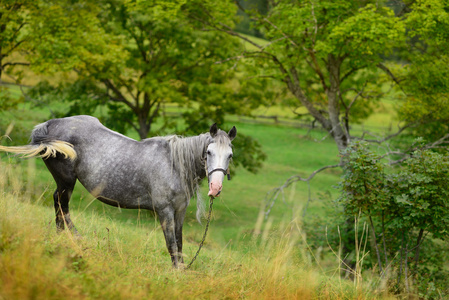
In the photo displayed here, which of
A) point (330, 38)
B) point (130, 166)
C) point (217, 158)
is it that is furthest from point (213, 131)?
point (330, 38)

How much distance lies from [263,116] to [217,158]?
10858 millimetres

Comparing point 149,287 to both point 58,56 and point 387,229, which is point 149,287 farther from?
point 58,56

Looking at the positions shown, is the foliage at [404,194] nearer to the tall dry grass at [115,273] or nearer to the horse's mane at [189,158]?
the tall dry grass at [115,273]

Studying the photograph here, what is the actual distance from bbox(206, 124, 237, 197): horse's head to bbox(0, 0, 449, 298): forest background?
109 cm

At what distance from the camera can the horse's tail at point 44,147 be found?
16.3ft

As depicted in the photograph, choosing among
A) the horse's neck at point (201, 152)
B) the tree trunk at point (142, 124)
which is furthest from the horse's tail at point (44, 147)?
the tree trunk at point (142, 124)

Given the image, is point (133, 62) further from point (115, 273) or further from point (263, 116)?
point (115, 273)

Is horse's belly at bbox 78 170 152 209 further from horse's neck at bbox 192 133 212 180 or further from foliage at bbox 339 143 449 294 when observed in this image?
foliage at bbox 339 143 449 294

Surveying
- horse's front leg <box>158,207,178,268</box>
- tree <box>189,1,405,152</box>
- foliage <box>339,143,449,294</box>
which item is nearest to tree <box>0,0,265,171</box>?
tree <box>189,1,405,152</box>

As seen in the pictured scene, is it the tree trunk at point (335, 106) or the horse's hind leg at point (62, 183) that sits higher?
the tree trunk at point (335, 106)

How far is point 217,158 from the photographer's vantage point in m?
4.76

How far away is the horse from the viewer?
515cm

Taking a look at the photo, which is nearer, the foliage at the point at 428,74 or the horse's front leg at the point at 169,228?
the horse's front leg at the point at 169,228

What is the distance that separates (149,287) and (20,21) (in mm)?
12413
